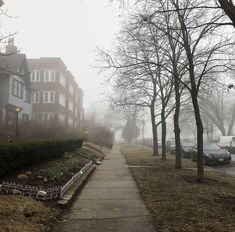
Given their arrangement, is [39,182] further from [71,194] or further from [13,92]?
[13,92]

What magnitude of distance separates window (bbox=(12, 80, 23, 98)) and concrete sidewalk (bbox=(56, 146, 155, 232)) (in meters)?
26.8

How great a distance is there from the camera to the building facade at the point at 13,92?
112 ft

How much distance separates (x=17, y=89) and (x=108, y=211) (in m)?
32.4

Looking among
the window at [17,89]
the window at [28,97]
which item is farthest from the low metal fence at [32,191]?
the window at [28,97]

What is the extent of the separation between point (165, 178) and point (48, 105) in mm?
42231

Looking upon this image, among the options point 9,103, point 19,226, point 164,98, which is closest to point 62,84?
point 9,103

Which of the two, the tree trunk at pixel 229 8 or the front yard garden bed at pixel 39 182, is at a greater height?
the tree trunk at pixel 229 8

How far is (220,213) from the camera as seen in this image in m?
8.69

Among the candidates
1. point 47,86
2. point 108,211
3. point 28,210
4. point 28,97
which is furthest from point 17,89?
point 28,210

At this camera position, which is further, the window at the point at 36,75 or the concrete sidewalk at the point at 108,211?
the window at the point at 36,75

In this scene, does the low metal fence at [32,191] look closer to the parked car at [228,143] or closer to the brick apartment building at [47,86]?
the parked car at [228,143]

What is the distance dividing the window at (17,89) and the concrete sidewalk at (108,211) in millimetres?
26809

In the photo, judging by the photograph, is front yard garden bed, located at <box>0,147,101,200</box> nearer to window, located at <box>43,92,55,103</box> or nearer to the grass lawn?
the grass lawn

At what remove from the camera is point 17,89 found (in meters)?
39.7
